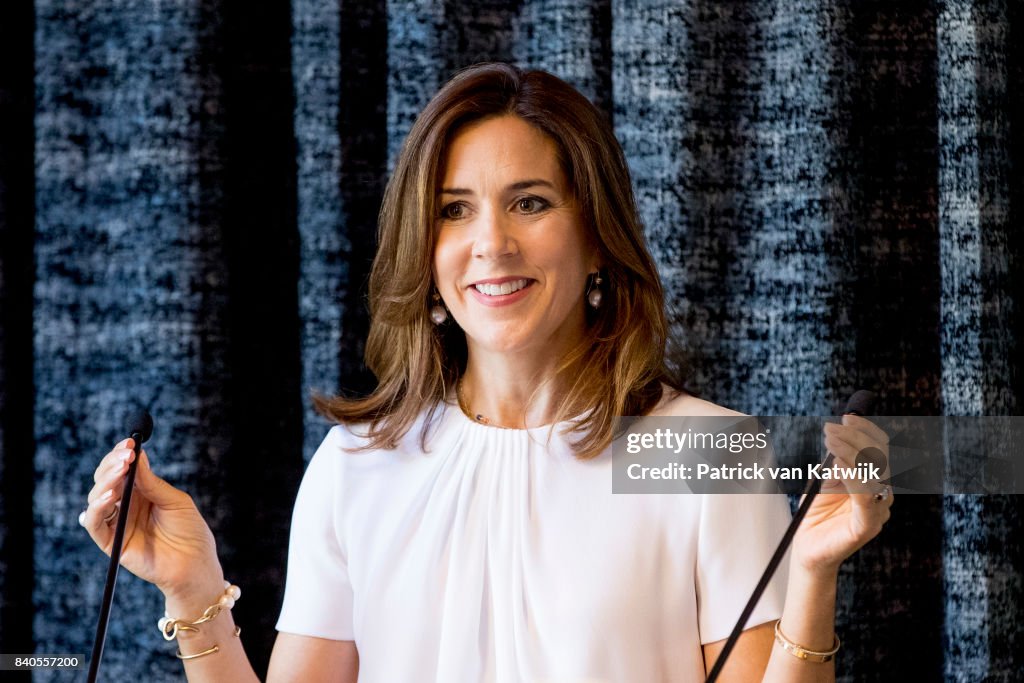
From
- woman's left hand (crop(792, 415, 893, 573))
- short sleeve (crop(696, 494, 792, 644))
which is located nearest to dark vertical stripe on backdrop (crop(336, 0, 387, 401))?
short sleeve (crop(696, 494, 792, 644))

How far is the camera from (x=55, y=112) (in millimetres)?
1214

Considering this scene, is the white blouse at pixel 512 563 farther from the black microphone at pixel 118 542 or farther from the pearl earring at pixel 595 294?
the black microphone at pixel 118 542

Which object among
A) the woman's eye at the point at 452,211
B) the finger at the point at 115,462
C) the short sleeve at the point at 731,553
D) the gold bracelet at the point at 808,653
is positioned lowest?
the gold bracelet at the point at 808,653

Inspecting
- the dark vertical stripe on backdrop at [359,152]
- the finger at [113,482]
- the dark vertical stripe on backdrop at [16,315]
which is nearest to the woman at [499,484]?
the finger at [113,482]

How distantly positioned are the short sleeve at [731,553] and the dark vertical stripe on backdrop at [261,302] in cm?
53

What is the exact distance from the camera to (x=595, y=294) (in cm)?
104

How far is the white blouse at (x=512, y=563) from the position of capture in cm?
94

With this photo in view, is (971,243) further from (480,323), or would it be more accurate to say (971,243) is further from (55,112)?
(55,112)

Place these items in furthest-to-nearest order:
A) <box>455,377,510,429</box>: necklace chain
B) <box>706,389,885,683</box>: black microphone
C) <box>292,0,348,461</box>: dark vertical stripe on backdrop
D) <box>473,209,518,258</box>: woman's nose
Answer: <box>292,0,348,461</box>: dark vertical stripe on backdrop < <box>455,377,510,429</box>: necklace chain < <box>473,209,518,258</box>: woman's nose < <box>706,389,885,683</box>: black microphone

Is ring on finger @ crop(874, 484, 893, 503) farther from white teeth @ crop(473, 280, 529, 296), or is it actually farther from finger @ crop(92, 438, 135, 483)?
finger @ crop(92, 438, 135, 483)

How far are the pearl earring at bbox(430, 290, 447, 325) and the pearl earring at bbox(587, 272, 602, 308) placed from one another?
6.0 inches

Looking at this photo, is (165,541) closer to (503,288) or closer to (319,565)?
(319,565)

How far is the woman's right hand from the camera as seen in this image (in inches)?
35.5

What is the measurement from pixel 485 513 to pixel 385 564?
0.11 m
